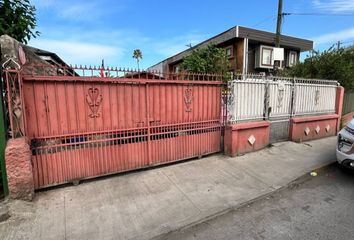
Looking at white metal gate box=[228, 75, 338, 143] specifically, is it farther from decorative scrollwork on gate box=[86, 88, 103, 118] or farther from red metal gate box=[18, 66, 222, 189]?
decorative scrollwork on gate box=[86, 88, 103, 118]

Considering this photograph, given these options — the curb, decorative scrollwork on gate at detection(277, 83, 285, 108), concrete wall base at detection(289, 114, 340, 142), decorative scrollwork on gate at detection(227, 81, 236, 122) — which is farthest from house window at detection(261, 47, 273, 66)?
the curb

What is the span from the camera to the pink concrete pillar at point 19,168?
334 cm

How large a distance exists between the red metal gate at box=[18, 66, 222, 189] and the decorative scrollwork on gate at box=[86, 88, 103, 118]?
0.06 ft

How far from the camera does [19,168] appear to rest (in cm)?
343

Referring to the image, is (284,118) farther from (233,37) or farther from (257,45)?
(257,45)

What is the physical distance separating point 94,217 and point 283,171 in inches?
163

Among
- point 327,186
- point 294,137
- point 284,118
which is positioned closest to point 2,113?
point 327,186

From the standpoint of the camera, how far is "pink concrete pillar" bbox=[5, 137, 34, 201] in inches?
131

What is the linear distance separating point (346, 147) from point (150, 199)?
413 centimetres

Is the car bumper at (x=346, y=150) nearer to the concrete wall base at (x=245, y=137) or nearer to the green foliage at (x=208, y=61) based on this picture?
the concrete wall base at (x=245, y=137)

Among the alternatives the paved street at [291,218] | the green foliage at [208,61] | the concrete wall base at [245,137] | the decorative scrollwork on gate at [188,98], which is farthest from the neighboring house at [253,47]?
the paved street at [291,218]

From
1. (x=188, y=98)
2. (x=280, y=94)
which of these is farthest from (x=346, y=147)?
(x=188, y=98)

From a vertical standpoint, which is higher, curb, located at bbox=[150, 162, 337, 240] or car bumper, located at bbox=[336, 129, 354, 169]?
car bumper, located at bbox=[336, 129, 354, 169]

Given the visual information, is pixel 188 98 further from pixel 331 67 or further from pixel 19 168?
pixel 331 67
